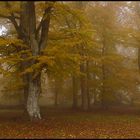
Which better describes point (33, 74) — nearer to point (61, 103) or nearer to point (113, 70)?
point (113, 70)

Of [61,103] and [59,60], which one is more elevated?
[59,60]

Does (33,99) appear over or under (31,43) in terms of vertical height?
under

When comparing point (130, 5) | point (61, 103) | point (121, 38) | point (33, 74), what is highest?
point (130, 5)

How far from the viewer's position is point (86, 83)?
109 feet

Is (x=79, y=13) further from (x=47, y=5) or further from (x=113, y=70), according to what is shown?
(x=113, y=70)

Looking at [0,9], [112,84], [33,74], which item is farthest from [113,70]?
[0,9]

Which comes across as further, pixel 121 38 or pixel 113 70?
pixel 113 70

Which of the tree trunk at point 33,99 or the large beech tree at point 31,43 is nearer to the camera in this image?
the large beech tree at point 31,43

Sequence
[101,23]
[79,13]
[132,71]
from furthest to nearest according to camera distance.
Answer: [101,23] < [132,71] < [79,13]

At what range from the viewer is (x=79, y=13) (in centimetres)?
2098

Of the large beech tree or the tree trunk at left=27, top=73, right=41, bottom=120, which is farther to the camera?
the tree trunk at left=27, top=73, right=41, bottom=120

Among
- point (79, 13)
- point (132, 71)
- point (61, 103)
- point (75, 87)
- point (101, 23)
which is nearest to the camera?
point (79, 13)

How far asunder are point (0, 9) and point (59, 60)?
4.64 meters

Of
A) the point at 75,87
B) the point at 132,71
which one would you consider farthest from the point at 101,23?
the point at 75,87
